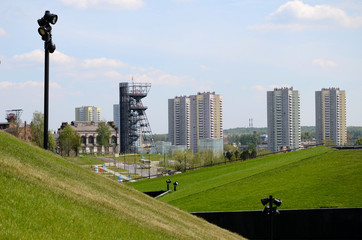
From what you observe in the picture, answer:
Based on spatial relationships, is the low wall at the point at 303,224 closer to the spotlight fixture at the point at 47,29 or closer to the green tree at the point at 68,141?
the spotlight fixture at the point at 47,29

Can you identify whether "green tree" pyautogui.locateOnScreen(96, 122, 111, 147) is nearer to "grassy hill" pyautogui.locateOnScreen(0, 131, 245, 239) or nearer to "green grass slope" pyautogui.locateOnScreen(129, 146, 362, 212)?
"green grass slope" pyautogui.locateOnScreen(129, 146, 362, 212)

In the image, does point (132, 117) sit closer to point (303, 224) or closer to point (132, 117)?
point (132, 117)

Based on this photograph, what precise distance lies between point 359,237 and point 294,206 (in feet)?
17.7

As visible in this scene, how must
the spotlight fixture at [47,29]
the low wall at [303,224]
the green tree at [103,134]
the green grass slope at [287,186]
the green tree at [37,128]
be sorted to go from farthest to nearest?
the green tree at [103,134]
the green tree at [37,128]
the green grass slope at [287,186]
the low wall at [303,224]
the spotlight fixture at [47,29]

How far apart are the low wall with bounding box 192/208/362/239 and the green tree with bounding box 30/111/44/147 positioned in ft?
233

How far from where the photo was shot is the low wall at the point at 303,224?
1132 inches

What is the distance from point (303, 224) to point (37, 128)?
264 feet

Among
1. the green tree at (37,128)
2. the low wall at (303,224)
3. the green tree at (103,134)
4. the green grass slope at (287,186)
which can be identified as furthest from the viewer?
the green tree at (103,134)

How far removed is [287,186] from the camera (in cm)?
3884

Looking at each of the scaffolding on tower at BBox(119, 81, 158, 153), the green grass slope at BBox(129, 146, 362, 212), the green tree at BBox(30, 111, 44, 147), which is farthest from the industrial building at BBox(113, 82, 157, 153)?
the green grass slope at BBox(129, 146, 362, 212)

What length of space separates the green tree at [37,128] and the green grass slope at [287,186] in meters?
49.6

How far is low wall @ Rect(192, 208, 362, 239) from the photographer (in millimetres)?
28750

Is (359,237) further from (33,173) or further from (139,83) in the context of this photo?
(139,83)

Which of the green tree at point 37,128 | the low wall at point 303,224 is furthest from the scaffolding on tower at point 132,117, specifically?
the low wall at point 303,224
